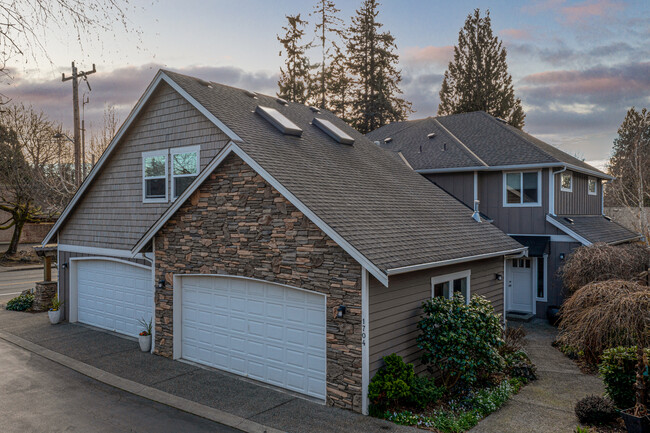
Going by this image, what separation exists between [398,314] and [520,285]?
Answer: 10428 millimetres

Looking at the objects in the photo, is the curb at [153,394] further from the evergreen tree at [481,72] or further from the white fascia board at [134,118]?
the evergreen tree at [481,72]

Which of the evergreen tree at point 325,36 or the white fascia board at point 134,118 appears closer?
the white fascia board at point 134,118

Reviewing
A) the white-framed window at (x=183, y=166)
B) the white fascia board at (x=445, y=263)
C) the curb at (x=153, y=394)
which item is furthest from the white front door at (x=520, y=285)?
the curb at (x=153, y=394)

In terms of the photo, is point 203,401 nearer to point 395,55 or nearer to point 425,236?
point 425,236

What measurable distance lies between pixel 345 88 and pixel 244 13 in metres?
31.7

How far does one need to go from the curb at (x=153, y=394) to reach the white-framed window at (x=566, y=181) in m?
15.5

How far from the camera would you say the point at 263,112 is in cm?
1370

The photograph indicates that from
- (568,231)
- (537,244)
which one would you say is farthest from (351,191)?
(568,231)

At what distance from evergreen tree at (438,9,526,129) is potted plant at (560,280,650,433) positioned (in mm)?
29391

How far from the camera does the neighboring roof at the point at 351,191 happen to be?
356 inches

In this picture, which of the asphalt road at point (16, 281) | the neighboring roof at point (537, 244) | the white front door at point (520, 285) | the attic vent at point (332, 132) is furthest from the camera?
the asphalt road at point (16, 281)

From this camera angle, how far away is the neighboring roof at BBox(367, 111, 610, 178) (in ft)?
60.4

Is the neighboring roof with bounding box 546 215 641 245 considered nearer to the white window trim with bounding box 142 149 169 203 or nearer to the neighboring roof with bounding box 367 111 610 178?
the neighboring roof with bounding box 367 111 610 178

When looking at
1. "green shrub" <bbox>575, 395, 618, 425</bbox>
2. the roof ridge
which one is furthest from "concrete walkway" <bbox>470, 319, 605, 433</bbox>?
the roof ridge
